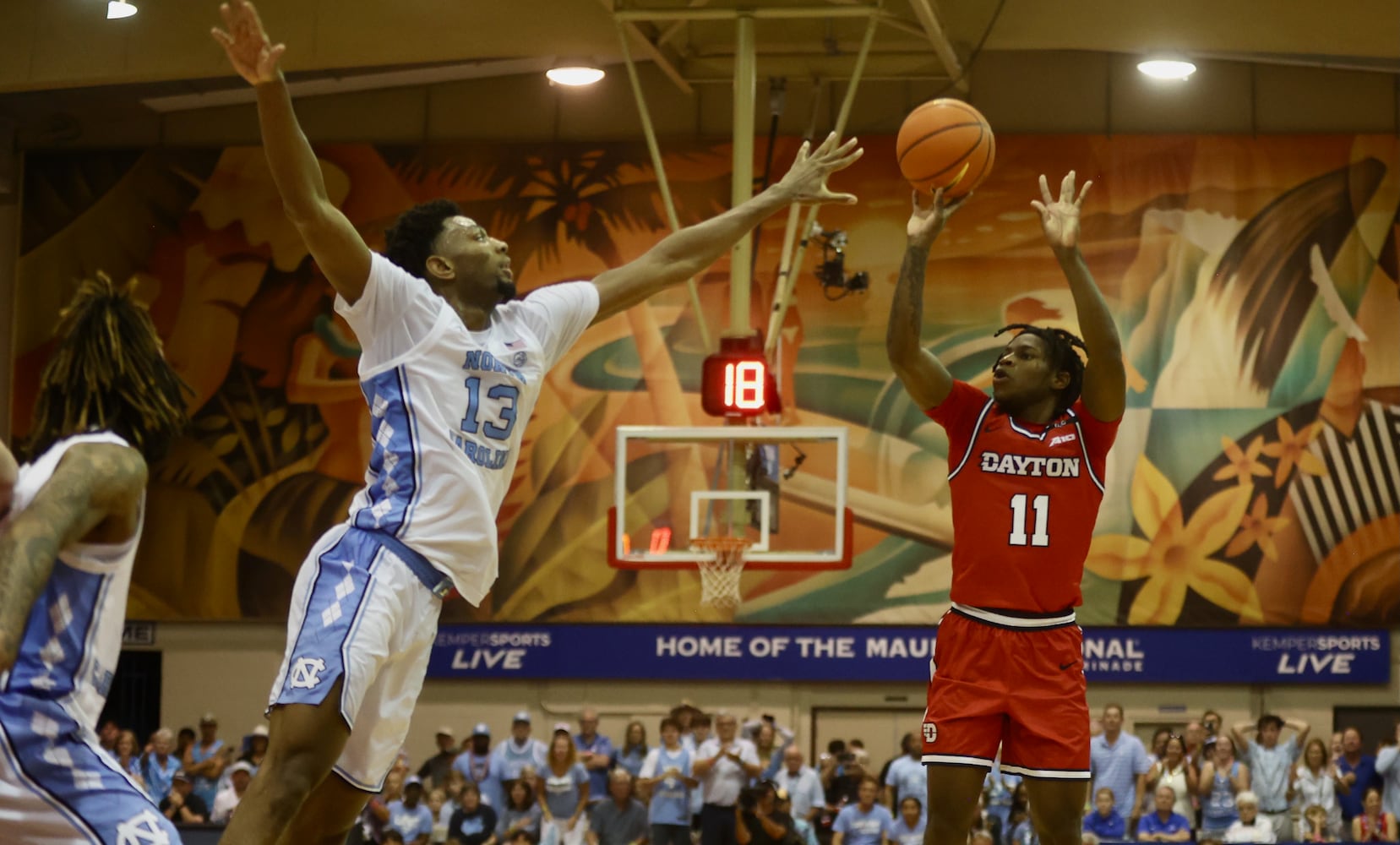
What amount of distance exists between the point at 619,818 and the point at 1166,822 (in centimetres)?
513

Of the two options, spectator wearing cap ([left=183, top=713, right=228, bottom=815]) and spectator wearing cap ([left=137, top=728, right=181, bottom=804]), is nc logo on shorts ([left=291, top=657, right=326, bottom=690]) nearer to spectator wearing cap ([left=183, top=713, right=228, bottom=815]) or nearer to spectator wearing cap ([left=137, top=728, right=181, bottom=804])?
spectator wearing cap ([left=183, top=713, right=228, bottom=815])

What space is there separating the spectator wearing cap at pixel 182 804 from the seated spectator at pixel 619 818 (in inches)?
152

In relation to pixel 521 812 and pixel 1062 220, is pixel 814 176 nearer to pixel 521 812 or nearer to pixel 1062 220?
pixel 1062 220

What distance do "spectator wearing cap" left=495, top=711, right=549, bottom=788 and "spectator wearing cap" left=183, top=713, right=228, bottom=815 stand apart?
3.03 meters

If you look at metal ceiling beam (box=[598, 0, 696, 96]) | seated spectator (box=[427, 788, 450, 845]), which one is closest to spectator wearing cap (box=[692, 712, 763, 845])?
seated spectator (box=[427, 788, 450, 845])

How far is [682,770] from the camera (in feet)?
54.3

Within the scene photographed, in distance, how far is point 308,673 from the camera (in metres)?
4.66

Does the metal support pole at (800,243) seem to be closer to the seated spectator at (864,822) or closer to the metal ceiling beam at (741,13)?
the metal ceiling beam at (741,13)

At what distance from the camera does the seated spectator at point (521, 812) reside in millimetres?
16406

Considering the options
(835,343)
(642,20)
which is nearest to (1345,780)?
(835,343)

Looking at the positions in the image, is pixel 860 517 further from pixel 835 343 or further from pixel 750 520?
pixel 750 520

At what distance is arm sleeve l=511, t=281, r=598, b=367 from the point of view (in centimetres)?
551

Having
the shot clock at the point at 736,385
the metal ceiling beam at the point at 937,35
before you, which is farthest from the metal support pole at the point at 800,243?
the shot clock at the point at 736,385

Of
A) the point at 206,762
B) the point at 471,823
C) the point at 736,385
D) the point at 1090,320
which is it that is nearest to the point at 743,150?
the point at 736,385
